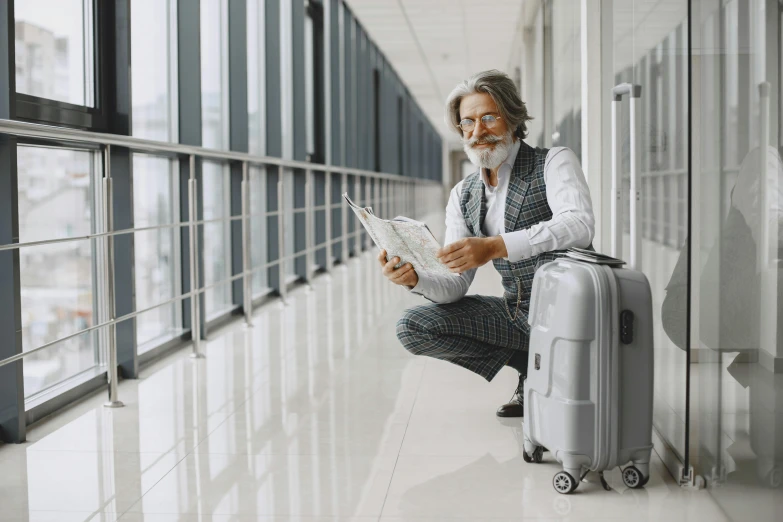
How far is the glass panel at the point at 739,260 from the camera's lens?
1163 millimetres

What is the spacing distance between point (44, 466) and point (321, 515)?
0.64m

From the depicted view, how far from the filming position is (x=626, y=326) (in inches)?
58.6

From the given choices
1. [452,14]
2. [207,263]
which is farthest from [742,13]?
[452,14]

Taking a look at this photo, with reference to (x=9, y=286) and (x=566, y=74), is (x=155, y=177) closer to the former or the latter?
(x=9, y=286)

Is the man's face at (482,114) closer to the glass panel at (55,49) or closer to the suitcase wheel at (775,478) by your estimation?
the suitcase wheel at (775,478)

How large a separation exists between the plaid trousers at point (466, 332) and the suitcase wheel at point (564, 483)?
0.46m

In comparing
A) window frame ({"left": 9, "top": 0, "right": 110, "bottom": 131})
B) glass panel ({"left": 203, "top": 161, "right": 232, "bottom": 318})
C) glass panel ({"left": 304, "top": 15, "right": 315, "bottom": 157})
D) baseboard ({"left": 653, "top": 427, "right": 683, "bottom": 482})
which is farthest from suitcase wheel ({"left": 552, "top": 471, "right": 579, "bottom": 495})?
glass panel ({"left": 304, "top": 15, "right": 315, "bottom": 157})

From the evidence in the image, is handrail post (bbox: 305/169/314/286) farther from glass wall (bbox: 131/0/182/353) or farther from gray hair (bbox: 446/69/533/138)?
gray hair (bbox: 446/69/533/138)

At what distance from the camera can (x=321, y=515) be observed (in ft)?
4.79

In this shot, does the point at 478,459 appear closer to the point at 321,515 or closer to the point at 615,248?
the point at 321,515

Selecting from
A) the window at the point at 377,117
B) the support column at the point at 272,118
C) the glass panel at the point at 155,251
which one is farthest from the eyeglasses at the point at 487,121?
the window at the point at 377,117

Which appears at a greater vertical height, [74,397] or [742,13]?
[742,13]

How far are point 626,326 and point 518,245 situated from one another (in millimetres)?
318

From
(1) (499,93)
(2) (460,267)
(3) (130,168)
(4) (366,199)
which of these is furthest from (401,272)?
(4) (366,199)
